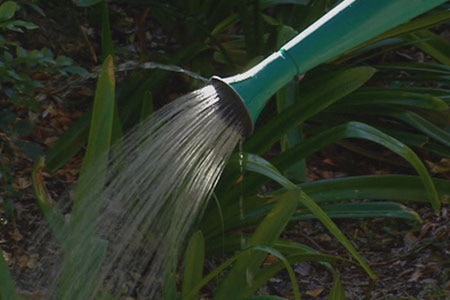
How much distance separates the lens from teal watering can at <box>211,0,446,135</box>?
1.67 meters

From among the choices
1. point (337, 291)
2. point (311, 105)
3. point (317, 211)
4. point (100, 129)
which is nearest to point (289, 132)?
point (311, 105)

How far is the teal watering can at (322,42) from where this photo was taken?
5.48 ft

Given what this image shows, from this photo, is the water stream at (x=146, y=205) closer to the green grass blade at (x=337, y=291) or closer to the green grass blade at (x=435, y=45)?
the green grass blade at (x=337, y=291)

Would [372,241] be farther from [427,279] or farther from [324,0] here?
[324,0]

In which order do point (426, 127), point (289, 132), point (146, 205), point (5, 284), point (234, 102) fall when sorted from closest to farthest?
1. point (234, 102)
2. point (5, 284)
3. point (146, 205)
4. point (289, 132)
5. point (426, 127)

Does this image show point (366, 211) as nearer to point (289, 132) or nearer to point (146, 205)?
point (289, 132)

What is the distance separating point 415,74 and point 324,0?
56 centimetres

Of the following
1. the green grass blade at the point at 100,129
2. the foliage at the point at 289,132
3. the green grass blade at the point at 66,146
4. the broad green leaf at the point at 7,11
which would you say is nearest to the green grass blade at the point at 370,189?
the foliage at the point at 289,132

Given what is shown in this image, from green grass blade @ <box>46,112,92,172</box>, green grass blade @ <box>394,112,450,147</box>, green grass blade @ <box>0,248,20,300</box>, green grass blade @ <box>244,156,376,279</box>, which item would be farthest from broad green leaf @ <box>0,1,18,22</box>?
green grass blade @ <box>394,112,450,147</box>

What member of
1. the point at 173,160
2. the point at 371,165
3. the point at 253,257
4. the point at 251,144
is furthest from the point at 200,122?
the point at 371,165

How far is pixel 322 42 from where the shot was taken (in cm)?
170

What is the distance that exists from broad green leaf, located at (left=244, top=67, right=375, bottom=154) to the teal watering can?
4.19 ft

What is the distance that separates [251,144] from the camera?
127 inches

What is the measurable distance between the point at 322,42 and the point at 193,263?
1091 millimetres
